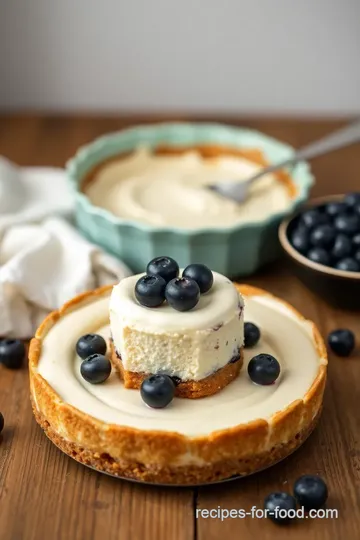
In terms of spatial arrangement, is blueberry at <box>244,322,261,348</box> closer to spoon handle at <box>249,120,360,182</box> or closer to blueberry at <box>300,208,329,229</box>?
blueberry at <box>300,208,329,229</box>

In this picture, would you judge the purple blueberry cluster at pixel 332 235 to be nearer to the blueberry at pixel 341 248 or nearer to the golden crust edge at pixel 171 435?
the blueberry at pixel 341 248

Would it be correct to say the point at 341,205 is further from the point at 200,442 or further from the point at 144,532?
the point at 144,532

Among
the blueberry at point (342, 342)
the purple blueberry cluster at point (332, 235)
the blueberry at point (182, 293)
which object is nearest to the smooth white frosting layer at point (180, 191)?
the purple blueberry cluster at point (332, 235)

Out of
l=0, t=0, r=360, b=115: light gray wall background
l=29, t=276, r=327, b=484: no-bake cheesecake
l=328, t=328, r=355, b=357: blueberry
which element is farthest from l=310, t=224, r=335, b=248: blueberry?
l=0, t=0, r=360, b=115: light gray wall background

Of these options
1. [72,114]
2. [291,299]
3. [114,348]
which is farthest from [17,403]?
[72,114]

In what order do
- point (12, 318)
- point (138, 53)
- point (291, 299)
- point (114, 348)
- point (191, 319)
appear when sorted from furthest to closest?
point (138, 53) < point (291, 299) < point (12, 318) < point (114, 348) < point (191, 319)
